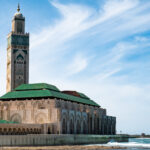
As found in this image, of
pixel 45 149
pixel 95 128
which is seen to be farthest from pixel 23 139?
pixel 95 128

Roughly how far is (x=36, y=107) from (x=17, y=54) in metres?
30.5

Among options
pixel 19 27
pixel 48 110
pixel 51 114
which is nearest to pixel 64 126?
pixel 51 114

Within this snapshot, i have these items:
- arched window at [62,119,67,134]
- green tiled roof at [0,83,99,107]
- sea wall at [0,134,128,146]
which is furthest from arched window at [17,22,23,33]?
sea wall at [0,134,128,146]

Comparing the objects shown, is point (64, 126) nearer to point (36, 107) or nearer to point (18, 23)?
point (36, 107)

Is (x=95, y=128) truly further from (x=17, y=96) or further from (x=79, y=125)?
(x=17, y=96)

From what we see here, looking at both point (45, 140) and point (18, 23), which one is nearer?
point (45, 140)

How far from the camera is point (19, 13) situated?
11888 centimetres

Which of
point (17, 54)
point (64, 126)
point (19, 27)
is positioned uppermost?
point (19, 27)

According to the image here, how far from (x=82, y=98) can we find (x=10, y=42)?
27558mm

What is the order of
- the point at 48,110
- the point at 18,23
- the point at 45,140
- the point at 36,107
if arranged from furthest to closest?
the point at 18,23 → the point at 36,107 → the point at 48,110 → the point at 45,140

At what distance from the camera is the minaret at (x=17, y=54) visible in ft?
377

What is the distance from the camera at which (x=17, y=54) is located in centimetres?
11619

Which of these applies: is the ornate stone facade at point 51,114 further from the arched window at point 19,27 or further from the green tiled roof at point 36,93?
the arched window at point 19,27

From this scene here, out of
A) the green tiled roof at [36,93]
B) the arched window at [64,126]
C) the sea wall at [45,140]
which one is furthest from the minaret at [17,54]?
the sea wall at [45,140]
